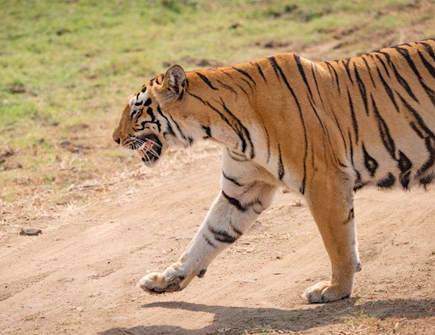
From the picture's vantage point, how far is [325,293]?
15.5ft

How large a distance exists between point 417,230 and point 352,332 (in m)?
1.84

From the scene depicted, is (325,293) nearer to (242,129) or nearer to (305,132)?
(305,132)

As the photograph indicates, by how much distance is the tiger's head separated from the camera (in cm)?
493

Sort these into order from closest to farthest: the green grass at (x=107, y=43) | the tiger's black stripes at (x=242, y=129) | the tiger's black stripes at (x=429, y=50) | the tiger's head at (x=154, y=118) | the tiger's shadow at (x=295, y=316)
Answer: the tiger's shadow at (x=295, y=316) < the tiger's black stripes at (x=242, y=129) < the tiger's head at (x=154, y=118) < the tiger's black stripes at (x=429, y=50) < the green grass at (x=107, y=43)

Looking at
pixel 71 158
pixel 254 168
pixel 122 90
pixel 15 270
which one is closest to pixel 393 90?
pixel 254 168

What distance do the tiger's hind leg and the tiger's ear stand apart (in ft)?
3.30

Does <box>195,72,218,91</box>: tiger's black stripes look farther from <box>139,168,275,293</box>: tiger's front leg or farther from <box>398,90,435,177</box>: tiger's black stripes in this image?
<box>398,90,435,177</box>: tiger's black stripes

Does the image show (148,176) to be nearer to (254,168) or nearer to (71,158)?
(71,158)

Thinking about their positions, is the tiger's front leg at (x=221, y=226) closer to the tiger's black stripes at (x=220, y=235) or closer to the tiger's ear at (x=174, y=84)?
the tiger's black stripes at (x=220, y=235)

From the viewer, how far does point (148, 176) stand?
7867 millimetres

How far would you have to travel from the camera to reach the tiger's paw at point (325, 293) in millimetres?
4719

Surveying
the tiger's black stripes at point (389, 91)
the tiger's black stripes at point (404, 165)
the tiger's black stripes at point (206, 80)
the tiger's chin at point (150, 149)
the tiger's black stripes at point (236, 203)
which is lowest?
the tiger's black stripes at point (236, 203)

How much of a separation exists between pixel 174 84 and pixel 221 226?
976mm

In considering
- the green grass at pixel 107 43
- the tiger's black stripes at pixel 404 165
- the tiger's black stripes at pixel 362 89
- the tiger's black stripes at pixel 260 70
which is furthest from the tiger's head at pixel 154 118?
the green grass at pixel 107 43
